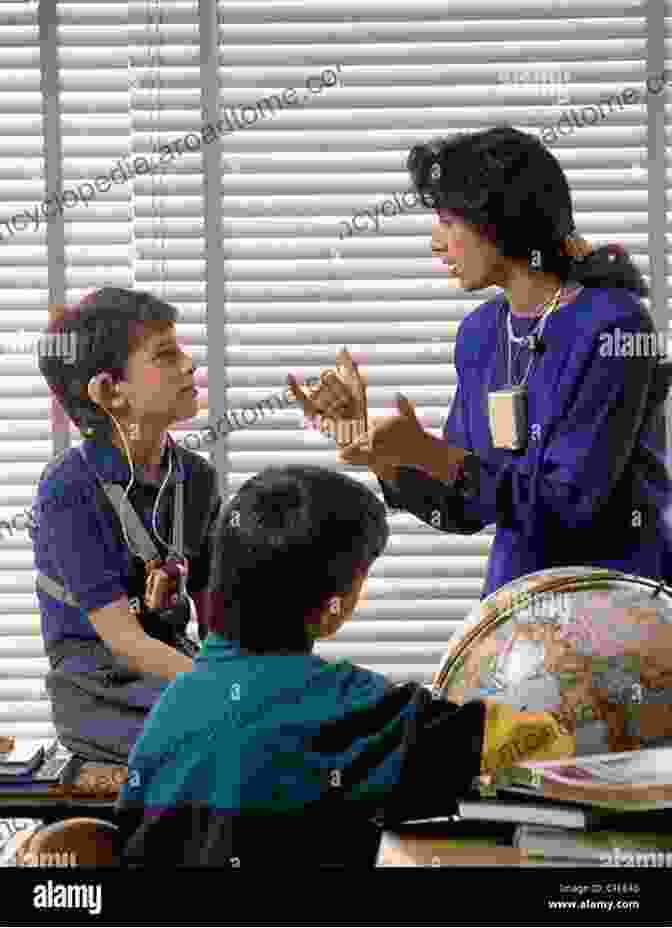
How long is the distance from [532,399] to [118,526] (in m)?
0.74

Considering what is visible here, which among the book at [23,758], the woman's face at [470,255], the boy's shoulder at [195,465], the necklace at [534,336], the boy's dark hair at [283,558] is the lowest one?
the book at [23,758]

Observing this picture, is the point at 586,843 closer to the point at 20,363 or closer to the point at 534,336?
the point at 534,336

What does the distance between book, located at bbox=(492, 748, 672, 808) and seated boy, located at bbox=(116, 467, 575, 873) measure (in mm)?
20

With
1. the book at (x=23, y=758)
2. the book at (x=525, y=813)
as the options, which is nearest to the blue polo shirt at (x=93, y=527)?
the book at (x=23, y=758)

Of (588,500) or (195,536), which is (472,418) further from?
(195,536)

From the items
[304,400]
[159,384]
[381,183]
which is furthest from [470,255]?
[159,384]

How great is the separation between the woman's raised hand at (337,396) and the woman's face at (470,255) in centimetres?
25

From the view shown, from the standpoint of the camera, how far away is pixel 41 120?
2404 mm

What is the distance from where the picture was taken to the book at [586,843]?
5.40 ft

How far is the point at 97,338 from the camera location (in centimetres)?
231

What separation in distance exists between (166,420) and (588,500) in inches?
29.1

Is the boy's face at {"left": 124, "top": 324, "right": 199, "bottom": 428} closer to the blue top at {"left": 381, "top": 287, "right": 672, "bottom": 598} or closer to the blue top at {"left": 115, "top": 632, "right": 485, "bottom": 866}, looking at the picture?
the blue top at {"left": 381, "top": 287, "right": 672, "bottom": 598}

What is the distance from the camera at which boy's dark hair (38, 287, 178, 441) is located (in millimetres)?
2307

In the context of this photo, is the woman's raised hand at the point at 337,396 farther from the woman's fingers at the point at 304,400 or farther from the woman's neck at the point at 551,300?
the woman's neck at the point at 551,300
